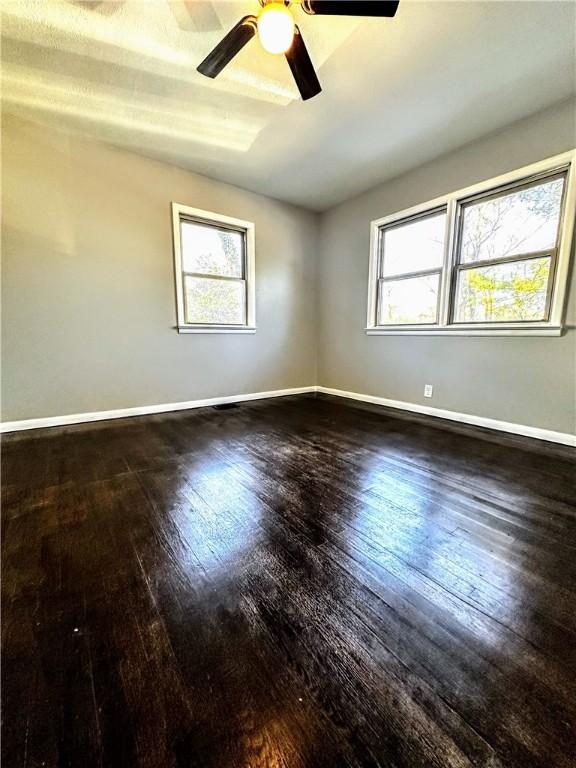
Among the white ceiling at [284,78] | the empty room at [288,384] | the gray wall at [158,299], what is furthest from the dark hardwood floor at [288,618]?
the white ceiling at [284,78]

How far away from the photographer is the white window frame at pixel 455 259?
2.48 meters

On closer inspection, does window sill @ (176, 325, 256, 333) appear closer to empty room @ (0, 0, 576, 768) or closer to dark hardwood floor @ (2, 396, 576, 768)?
empty room @ (0, 0, 576, 768)

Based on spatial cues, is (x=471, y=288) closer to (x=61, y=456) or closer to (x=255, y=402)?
(x=255, y=402)

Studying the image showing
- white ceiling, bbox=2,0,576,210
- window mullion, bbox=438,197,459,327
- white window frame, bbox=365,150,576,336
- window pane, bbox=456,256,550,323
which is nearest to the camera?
white ceiling, bbox=2,0,576,210

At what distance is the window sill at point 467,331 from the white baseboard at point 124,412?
5.82ft

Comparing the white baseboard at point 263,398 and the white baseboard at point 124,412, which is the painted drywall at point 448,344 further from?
the white baseboard at point 124,412

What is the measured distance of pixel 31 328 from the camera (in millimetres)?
2791

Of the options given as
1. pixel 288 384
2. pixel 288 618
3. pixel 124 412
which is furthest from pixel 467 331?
pixel 124 412

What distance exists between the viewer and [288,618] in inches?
37.9

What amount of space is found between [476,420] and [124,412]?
3.81m

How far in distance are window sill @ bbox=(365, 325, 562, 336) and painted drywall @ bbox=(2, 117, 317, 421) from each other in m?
1.90

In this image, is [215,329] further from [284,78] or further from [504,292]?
[504,292]

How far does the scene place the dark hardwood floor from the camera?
66 centimetres

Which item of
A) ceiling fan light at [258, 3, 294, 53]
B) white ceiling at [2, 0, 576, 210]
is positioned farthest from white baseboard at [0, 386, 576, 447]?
ceiling fan light at [258, 3, 294, 53]
